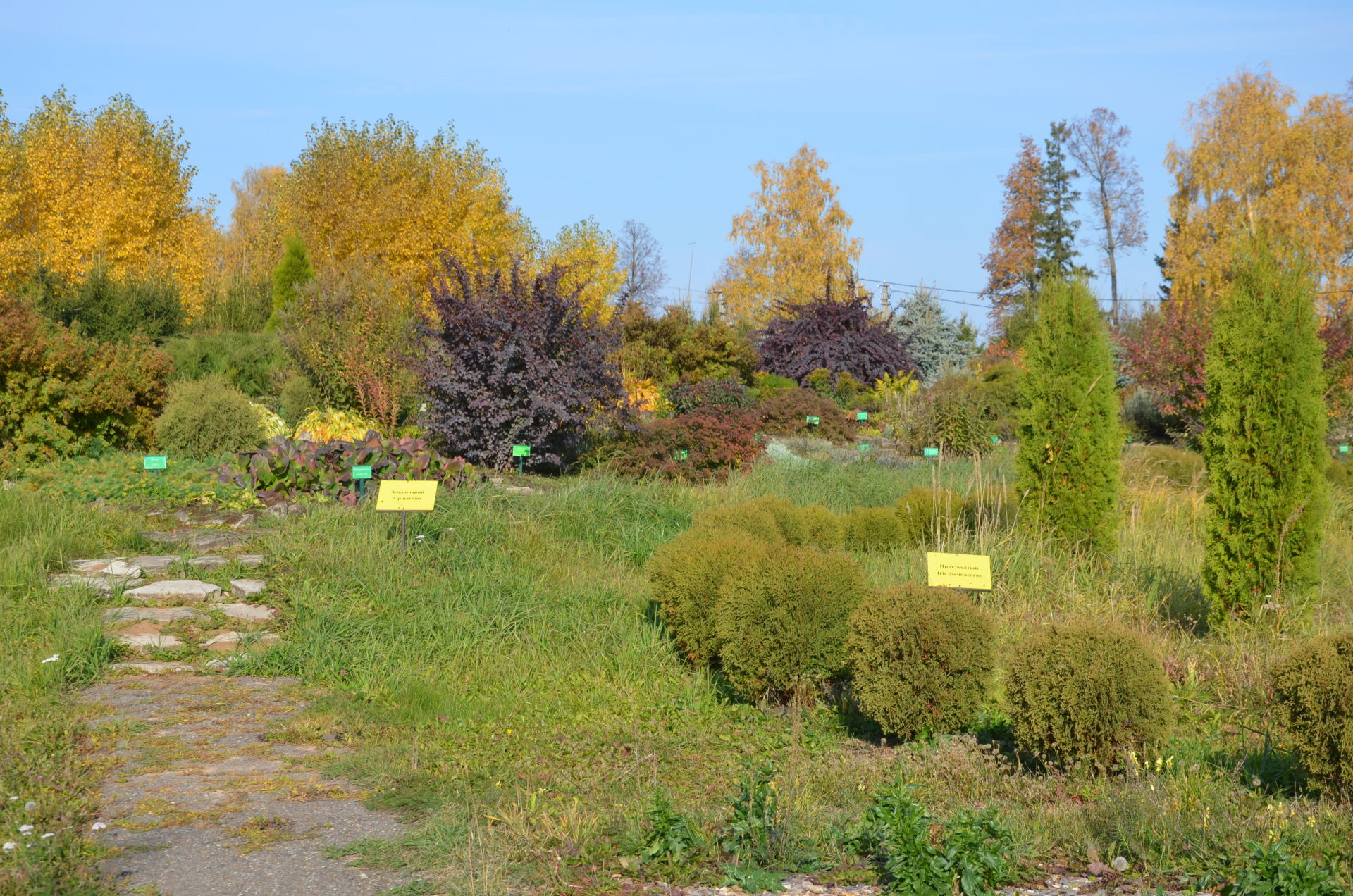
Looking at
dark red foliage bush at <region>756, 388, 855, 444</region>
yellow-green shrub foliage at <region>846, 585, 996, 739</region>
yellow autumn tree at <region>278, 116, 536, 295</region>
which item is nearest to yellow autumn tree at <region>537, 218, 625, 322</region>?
yellow autumn tree at <region>278, 116, 536, 295</region>

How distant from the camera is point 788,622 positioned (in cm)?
538

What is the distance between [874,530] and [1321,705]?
4.76 m

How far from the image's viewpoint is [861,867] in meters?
3.59

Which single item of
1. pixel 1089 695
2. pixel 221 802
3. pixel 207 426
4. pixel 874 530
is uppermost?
pixel 207 426

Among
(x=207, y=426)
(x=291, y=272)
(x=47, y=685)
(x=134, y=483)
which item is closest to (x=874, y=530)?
(x=47, y=685)

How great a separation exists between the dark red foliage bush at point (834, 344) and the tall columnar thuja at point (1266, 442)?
13902mm

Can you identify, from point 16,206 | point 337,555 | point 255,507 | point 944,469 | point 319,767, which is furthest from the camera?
point 16,206

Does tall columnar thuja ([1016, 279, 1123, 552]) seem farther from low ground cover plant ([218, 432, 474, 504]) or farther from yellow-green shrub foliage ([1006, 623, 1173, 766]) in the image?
low ground cover plant ([218, 432, 474, 504])

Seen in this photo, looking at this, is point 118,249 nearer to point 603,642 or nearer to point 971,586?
point 603,642

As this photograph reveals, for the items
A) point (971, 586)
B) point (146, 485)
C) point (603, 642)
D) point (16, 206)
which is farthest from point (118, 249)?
point (971, 586)

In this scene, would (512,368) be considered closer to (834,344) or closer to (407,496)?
(407,496)

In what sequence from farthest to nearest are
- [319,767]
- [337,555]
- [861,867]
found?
[337,555] → [319,767] → [861,867]

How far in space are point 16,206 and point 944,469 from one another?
23.4 metres

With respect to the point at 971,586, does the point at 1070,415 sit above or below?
above
